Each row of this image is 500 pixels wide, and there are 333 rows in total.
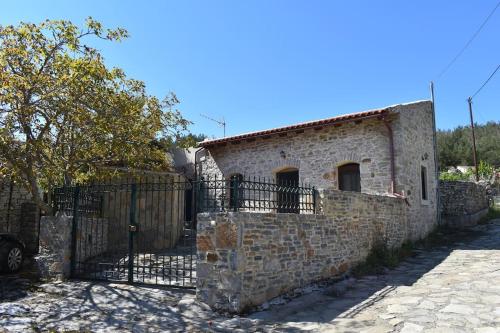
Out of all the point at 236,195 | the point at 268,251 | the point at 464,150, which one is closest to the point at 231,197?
the point at 236,195

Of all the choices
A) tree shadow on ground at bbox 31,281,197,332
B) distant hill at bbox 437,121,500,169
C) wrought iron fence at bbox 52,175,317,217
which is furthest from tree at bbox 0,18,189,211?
distant hill at bbox 437,121,500,169

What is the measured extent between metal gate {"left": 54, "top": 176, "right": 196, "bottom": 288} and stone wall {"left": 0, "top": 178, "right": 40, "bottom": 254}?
8.39 feet

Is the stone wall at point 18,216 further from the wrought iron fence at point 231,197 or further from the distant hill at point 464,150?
the distant hill at point 464,150

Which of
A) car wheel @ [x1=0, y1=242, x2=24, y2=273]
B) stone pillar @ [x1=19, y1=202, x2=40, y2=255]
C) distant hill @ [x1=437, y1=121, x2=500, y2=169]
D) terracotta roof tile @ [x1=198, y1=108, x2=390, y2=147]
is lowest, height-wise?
car wheel @ [x1=0, y1=242, x2=24, y2=273]

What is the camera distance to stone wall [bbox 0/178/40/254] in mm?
11867

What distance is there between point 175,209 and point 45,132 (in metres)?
4.94

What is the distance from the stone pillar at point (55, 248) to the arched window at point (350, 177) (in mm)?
7607

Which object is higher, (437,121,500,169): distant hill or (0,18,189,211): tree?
(437,121,500,169): distant hill

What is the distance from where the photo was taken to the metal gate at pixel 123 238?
24.0ft

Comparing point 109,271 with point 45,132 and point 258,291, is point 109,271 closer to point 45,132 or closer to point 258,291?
point 45,132

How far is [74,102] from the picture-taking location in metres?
7.44

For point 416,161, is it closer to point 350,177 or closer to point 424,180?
point 424,180

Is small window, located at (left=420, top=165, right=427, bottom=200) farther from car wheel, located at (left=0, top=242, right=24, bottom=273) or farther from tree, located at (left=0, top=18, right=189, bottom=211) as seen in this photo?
car wheel, located at (left=0, top=242, right=24, bottom=273)

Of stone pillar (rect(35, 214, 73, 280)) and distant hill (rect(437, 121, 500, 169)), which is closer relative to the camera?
stone pillar (rect(35, 214, 73, 280))
